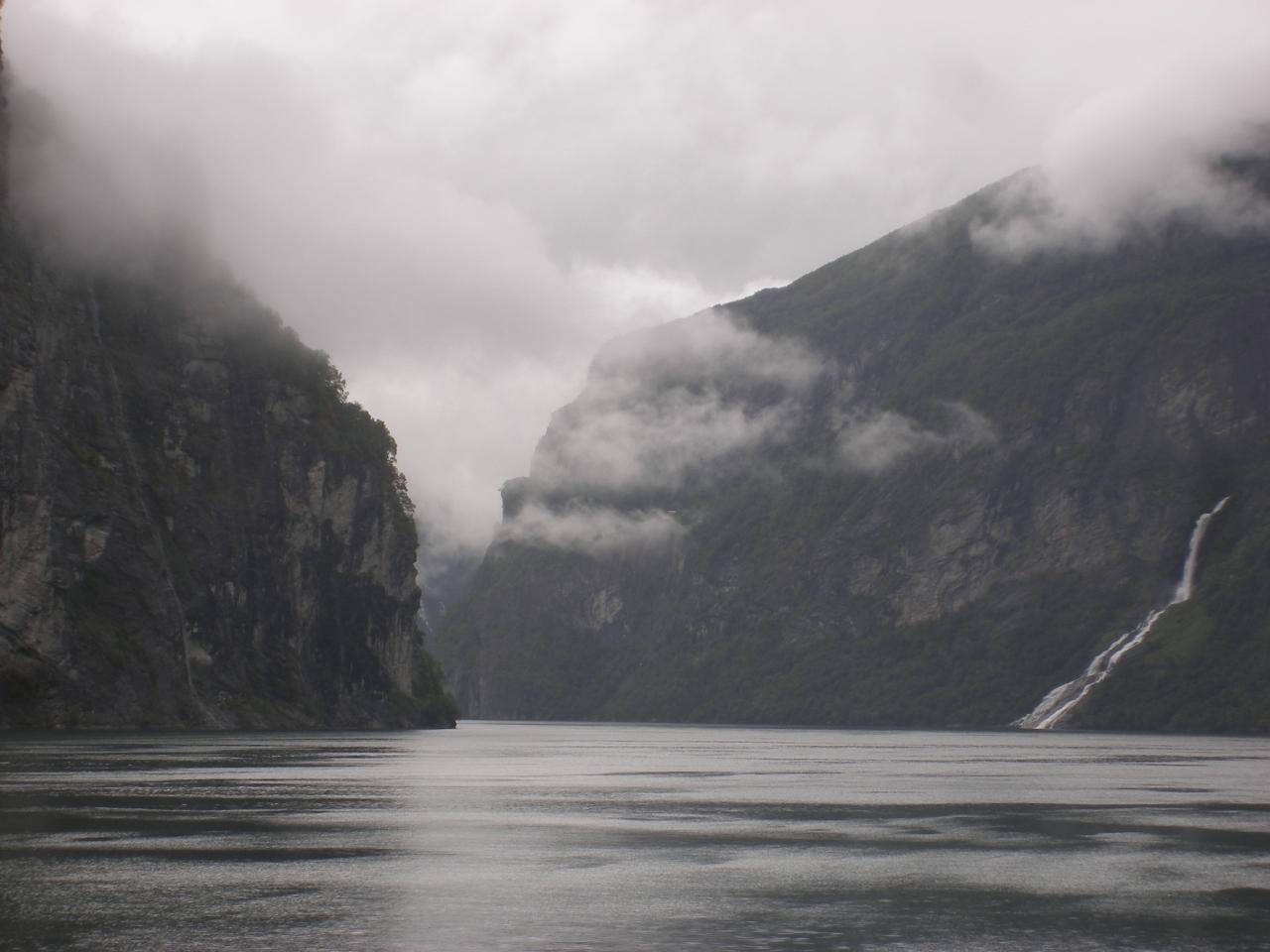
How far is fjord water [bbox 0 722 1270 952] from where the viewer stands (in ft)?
92.7

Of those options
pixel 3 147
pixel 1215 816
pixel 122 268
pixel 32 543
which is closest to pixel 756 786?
pixel 1215 816

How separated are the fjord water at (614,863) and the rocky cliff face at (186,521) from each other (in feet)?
182

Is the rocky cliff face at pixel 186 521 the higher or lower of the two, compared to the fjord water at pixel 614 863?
higher

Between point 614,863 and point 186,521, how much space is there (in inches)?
4818

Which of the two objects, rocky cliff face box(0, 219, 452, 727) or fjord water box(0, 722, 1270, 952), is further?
rocky cliff face box(0, 219, 452, 727)

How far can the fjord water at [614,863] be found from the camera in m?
28.2

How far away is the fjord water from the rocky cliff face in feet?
182

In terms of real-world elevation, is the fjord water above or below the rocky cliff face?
below

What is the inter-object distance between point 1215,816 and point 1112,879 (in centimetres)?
2087

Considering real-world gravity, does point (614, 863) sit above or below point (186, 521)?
below

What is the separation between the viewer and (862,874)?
3675 cm

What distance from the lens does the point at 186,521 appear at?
504 ft

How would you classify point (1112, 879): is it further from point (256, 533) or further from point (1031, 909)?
point (256, 533)

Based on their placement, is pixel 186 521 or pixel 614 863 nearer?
pixel 614 863
